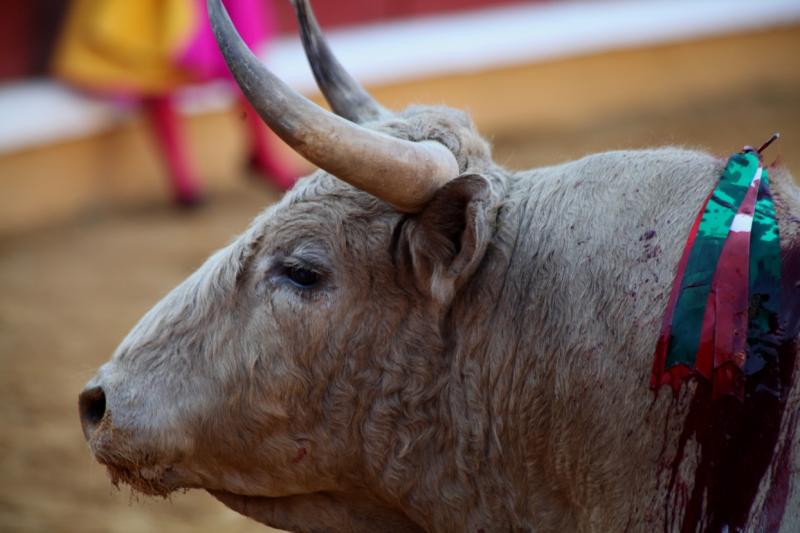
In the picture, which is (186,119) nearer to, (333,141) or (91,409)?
(91,409)

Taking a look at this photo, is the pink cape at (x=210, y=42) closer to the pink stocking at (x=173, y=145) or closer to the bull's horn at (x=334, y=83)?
the pink stocking at (x=173, y=145)

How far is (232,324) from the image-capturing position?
2787 millimetres

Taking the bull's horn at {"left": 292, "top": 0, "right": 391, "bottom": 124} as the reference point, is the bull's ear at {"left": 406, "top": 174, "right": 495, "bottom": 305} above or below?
below

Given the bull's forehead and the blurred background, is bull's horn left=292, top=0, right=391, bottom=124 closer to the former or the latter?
the bull's forehead

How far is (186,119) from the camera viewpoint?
350 inches

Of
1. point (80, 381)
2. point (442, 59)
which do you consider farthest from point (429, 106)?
point (442, 59)

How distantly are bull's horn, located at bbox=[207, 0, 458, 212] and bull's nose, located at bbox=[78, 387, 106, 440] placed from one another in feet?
2.92

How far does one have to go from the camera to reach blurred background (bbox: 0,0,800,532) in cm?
570

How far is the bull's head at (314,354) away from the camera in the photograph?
106 inches

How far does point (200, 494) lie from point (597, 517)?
297 centimetres

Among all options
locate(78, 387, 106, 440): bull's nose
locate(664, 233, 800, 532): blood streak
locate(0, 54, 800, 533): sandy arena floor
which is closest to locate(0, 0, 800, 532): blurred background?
locate(0, 54, 800, 533): sandy arena floor

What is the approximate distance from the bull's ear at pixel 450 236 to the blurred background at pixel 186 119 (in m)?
0.95

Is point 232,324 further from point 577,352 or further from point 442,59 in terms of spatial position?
point 442,59

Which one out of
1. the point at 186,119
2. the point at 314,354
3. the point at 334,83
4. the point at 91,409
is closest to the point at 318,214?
the point at 314,354
